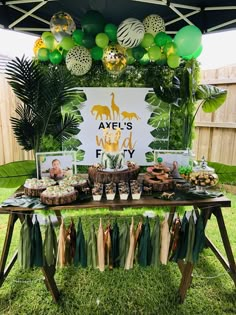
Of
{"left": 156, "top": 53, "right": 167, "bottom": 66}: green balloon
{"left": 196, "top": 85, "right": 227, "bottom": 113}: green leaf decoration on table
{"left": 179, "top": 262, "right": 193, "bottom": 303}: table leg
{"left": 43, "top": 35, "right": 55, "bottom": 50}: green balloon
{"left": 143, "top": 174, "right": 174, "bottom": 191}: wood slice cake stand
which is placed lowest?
{"left": 179, "top": 262, "right": 193, "bottom": 303}: table leg

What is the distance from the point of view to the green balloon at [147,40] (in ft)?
6.53

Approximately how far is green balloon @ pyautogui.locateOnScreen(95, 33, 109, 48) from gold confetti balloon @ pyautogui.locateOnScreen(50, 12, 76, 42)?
0.89 ft

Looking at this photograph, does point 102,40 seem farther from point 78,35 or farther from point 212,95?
point 212,95

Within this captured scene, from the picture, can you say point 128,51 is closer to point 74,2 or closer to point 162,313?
point 74,2

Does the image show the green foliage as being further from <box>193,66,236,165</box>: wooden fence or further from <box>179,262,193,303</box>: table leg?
<box>193,66,236,165</box>: wooden fence

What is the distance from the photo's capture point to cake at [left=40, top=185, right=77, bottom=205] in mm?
1345

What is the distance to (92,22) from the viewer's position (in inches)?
74.0

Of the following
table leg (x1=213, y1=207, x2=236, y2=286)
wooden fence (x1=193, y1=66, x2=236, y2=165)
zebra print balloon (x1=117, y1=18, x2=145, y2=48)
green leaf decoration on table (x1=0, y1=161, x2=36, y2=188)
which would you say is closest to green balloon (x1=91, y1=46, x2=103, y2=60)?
zebra print balloon (x1=117, y1=18, x2=145, y2=48)

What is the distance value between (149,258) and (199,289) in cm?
67

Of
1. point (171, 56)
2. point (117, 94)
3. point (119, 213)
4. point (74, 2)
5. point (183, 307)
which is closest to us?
point (183, 307)

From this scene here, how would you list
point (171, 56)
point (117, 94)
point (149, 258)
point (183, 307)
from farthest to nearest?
point (117, 94)
point (171, 56)
point (183, 307)
point (149, 258)

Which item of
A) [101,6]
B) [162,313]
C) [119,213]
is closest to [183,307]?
[162,313]

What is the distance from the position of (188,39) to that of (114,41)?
66cm

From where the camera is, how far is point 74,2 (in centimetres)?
196
